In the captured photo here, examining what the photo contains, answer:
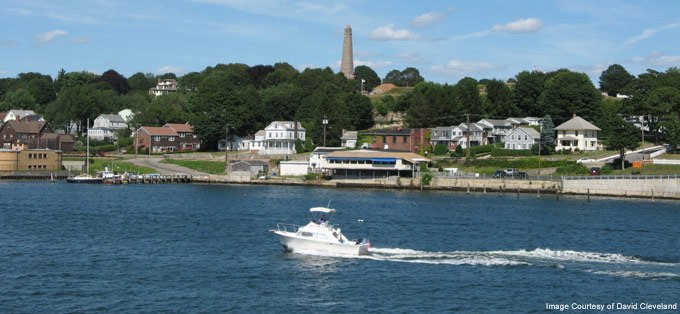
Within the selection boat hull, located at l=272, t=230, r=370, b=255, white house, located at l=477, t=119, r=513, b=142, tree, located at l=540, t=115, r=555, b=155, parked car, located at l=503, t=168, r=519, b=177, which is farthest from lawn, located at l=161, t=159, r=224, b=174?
boat hull, located at l=272, t=230, r=370, b=255

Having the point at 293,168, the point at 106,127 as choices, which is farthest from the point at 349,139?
the point at 106,127

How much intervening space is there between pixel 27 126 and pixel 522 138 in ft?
267

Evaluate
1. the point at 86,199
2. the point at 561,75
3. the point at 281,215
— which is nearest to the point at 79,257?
the point at 281,215

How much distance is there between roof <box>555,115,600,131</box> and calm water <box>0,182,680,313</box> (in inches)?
1571

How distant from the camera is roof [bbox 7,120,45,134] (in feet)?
467

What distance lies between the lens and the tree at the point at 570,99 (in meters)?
136

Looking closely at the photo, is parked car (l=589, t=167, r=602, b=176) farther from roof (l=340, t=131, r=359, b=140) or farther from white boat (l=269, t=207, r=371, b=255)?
white boat (l=269, t=207, r=371, b=255)

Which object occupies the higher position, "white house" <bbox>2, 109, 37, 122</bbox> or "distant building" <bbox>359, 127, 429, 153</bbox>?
"white house" <bbox>2, 109, 37, 122</bbox>

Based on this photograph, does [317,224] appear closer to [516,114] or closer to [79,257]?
[79,257]

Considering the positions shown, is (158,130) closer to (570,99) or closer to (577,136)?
(577,136)

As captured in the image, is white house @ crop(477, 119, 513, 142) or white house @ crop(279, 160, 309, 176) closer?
white house @ crop(279, 160, 309, 176)

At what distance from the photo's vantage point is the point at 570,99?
450ft

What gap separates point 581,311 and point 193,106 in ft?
366

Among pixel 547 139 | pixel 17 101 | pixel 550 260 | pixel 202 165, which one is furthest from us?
pixel 17 101
